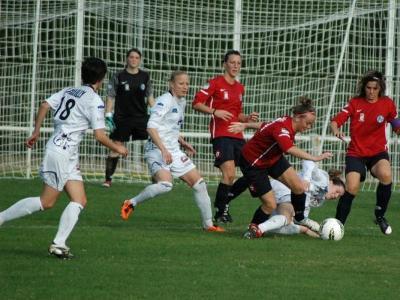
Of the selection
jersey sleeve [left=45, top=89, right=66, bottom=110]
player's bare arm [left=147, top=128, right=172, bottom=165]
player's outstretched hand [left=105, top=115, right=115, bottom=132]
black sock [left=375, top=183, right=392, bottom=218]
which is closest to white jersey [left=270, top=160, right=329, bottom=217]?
black sock [left=375, top=183, right=392, bottom=218]

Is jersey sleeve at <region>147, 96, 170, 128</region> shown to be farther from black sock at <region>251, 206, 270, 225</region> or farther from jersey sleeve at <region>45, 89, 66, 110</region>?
jersey sleeve at <region>45, 89, 66, 110</region>

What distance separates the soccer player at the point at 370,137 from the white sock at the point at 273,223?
106cm

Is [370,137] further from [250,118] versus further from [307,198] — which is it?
[250,118]

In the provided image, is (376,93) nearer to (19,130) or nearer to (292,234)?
(292,234)

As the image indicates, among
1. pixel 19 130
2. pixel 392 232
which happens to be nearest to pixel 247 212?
pixel 392 232

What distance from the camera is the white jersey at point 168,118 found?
12.9 m

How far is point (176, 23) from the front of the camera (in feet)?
68.2

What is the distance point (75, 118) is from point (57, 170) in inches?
20.2

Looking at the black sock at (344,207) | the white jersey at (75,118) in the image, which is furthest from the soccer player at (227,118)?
the white jersey at (75,118)

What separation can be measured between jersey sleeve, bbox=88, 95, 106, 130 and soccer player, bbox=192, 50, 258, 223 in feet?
12.5

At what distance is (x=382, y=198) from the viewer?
1312cm

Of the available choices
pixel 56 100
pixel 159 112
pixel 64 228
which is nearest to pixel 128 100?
pixel 159 112

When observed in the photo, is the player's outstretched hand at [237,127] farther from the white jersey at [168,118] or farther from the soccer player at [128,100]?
the soccer player at [128,100]

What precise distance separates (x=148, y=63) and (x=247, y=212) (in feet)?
21.5
